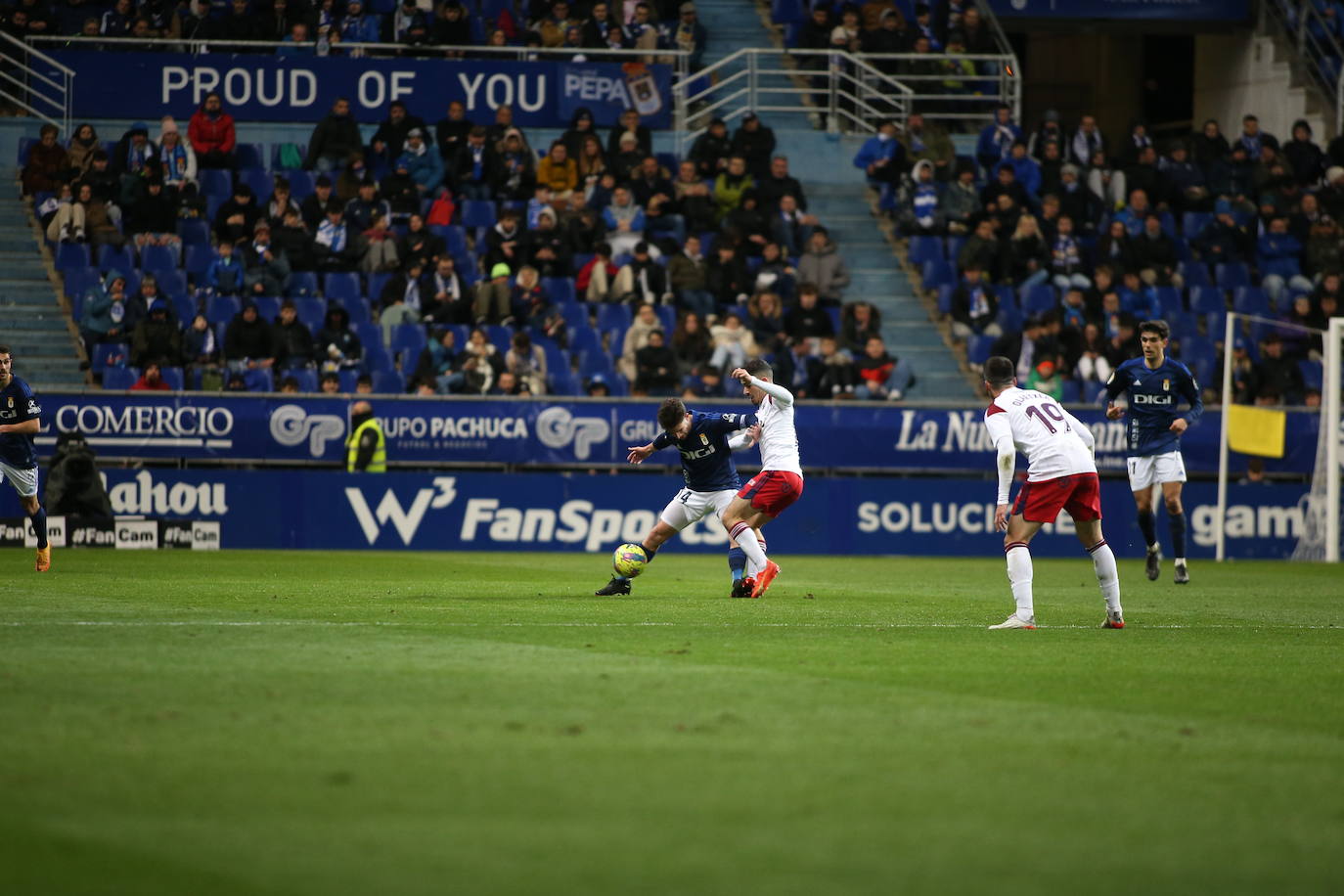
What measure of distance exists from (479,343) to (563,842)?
63.0ft

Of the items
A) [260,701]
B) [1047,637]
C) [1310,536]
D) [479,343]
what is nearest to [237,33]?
[479,343]

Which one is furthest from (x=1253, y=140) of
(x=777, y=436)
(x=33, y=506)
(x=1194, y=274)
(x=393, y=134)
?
(x=33, y=506)

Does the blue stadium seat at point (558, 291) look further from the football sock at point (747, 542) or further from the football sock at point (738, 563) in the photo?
the football sock at point (747, 542)

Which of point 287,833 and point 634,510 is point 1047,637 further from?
point 634,510

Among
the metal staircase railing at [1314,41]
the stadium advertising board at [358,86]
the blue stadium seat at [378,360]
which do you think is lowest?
the blue stadium seat at [378,360]

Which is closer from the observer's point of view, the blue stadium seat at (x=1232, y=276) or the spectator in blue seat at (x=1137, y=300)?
the spectator in blue seat at (x=1137, y=300)

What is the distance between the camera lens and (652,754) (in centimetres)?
632

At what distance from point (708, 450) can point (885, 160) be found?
15.4m

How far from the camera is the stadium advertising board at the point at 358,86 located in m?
28.4

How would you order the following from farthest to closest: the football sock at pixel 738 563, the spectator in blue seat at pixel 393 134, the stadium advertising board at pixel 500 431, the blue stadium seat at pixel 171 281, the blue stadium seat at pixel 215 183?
1. the spectator in blue seat at pixel 393 134
2. the blue stadium seat at pixel 215 183
3. the blue stadium seat at pixel 171 281
4. the stadium advertising board at pixel 500 431
5. the football sock at pixel 738 563

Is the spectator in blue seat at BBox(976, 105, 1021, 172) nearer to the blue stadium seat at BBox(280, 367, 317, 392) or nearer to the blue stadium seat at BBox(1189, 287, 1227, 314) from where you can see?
the blue stadium seat at BBox(1189, 287, 1227, 314)

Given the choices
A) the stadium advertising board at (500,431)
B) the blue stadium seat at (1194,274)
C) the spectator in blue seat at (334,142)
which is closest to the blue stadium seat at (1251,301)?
the blue stadium seat at (1194,274)

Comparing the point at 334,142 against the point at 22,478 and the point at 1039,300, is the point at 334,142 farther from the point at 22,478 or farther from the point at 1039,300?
the point at 22,478

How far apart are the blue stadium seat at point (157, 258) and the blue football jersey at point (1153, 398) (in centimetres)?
1400
